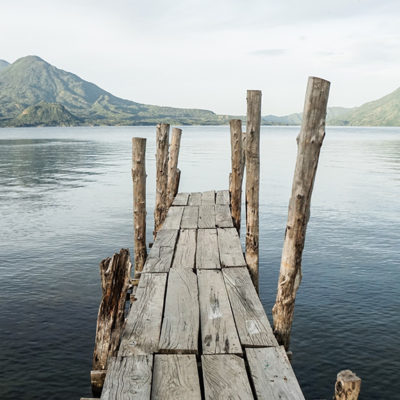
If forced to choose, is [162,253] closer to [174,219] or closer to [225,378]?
[174,219]

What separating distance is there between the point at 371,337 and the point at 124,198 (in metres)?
19.0

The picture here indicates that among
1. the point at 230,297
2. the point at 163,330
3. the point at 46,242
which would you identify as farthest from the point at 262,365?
the point at 46,242

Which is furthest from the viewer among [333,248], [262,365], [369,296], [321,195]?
[321,195]

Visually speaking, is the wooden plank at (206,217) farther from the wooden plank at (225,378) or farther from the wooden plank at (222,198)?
the wooden plank at (225,378)

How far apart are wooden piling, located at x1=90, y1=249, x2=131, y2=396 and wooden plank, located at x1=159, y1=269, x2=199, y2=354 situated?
631mm

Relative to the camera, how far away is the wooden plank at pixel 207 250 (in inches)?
301

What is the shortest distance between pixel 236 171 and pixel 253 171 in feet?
13.6

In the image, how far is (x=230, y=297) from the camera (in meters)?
6.22

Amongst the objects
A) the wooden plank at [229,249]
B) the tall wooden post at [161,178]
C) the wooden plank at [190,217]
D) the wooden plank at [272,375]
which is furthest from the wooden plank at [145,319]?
the tall wooden post at [161,178]

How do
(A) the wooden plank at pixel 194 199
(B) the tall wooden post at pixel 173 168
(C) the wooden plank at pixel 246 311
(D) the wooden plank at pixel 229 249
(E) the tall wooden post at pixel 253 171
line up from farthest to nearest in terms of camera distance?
(B) the tall wooden post at pixel 173 168
(A) the wooden plank at pixel 194 199
(E) the tall wooden post at pixel 253 171
(D) the wooden plank at pixel 229 249
(C) the wooden plank at pixel 246 311

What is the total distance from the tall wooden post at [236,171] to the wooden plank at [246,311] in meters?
4.91

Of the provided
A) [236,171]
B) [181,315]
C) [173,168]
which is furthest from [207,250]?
[173,168]

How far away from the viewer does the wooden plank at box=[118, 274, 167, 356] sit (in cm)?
483

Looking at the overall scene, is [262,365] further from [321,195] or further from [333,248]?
[321,195]
